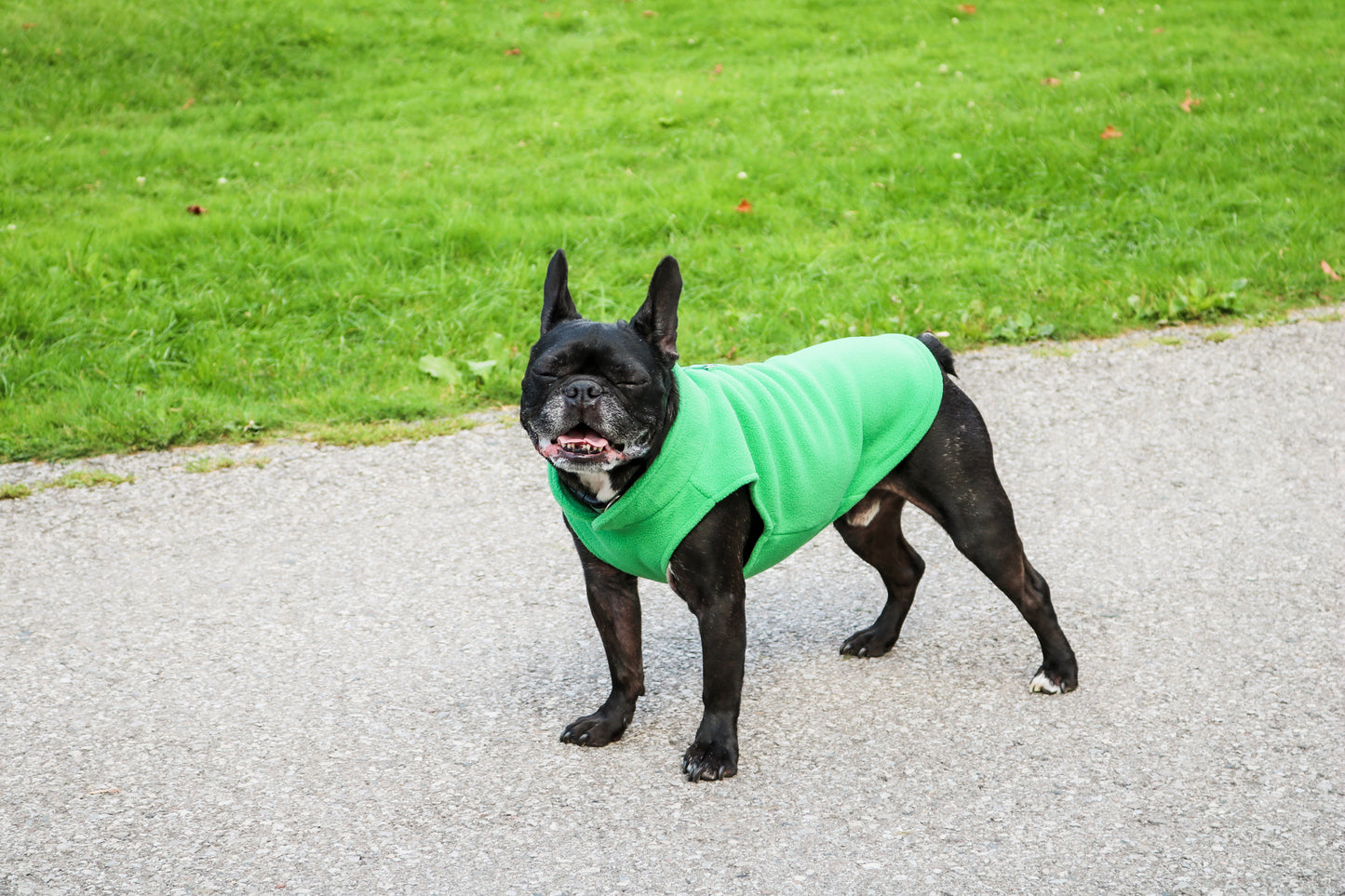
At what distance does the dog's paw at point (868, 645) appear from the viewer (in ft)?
14.2

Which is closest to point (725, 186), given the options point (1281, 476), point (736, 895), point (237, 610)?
point (1281, 476)

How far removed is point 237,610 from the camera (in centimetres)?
470

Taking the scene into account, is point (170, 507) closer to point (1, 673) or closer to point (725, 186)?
point (1, 673)

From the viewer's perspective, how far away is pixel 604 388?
3.25 metres

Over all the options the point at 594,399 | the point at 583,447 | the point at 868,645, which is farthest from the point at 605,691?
the point at 594,399

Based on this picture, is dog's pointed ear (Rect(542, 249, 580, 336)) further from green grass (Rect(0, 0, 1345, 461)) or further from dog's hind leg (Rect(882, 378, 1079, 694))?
green grass (Rect(0, 0, 1345, 461))

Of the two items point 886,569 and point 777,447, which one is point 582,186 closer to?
point 886,569

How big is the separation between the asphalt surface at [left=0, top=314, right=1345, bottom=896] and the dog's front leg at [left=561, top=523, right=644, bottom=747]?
8 centimetres

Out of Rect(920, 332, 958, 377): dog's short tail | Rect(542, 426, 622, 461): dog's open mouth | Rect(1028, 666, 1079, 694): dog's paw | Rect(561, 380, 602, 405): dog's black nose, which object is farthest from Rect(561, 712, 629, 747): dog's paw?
Rect(920, 332, 958, 377): dog's short tail

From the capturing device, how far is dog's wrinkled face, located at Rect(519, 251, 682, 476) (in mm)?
3242

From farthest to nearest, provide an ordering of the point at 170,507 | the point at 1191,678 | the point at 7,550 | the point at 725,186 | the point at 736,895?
the point at 725,186 → the point at 170,507 → the point at 7,550 → the point at 1191,678 → the point at 736,895

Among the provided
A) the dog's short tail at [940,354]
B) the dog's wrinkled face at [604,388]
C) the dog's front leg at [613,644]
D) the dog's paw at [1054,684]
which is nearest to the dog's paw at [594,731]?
the dog's front leg at [613,644]

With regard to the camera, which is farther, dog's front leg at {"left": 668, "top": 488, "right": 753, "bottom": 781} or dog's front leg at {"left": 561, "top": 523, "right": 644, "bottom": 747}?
dog's front leg at {"left": 561, "top": 523, "right": 644, "bottom": 747}

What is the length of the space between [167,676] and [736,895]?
89.8 inches
